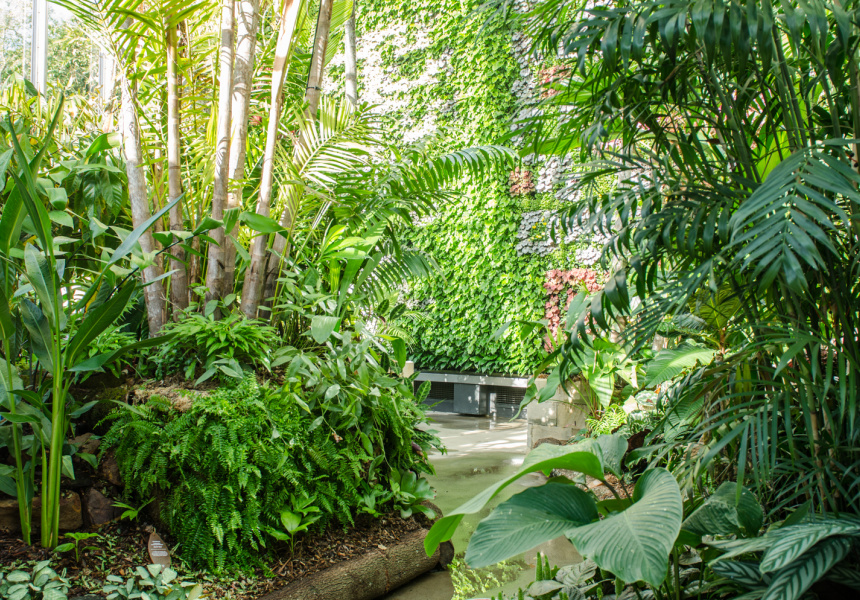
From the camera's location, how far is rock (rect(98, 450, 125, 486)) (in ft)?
6.52

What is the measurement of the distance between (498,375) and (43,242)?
17.9 ft

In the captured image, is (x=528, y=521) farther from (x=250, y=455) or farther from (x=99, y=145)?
(x=99, y=145)

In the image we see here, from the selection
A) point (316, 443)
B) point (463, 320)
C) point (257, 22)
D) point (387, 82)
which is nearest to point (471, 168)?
point (257, 22)

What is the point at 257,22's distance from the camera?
8.93ft

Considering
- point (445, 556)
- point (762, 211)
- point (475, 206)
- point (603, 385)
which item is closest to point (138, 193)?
point (445, 556)

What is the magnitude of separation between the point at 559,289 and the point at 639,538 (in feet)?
17.1

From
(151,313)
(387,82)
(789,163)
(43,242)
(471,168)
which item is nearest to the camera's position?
(789,163)

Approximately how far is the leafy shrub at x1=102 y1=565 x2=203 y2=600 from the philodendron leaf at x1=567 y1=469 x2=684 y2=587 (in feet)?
4.37

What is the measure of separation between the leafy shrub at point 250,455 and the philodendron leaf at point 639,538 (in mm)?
1317

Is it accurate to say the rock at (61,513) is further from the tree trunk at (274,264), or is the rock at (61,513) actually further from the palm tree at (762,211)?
the palm tree at (762,211)

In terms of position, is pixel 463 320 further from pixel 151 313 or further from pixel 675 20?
pixel 675 20

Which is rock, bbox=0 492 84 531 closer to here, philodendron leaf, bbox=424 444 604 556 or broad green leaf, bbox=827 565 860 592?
philodendron leaf, bbox=424 444 604 556

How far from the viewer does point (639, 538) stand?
899 millimetres

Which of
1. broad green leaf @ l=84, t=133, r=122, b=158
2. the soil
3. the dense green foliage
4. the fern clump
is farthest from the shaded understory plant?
the dense green foliage
